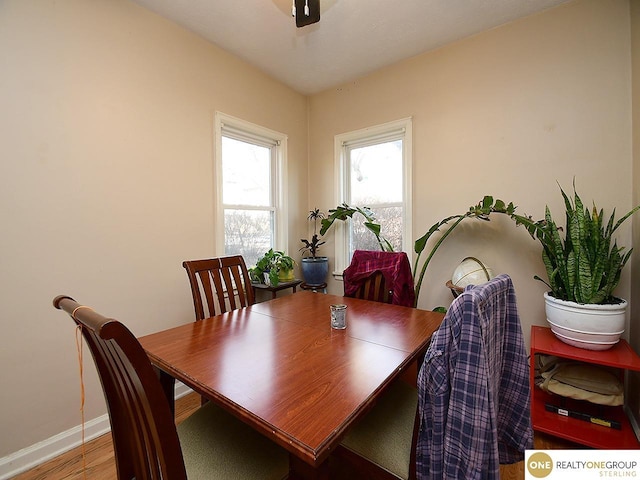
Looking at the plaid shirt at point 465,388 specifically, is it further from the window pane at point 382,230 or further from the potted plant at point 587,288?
the window pane at point 382,230

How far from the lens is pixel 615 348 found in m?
1.61

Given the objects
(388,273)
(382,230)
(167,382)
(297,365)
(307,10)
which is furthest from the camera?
(382,230)

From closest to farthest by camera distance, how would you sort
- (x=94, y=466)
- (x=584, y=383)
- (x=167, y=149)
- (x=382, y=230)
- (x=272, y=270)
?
(x=94, y=466)
(x=584, y=383)
(x=167, y=149)
(x=272, y=270)
(x=382, y=230)

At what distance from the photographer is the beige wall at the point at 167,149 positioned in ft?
5.05

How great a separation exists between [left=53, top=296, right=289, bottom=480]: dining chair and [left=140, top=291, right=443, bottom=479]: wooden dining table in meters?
0.16

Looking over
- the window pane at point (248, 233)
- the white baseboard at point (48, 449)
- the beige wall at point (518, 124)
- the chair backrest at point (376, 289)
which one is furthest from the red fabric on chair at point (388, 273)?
the white baseboard at point (48, 449)

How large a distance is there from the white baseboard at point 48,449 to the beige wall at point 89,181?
0.04m

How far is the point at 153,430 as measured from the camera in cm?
67

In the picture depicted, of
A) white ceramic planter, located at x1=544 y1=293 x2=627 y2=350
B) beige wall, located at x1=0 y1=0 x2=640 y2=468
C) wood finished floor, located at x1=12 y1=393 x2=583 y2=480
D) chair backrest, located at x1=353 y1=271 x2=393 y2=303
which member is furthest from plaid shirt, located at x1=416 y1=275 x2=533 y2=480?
beige wall, located at x1=0 y1=0 x2=640 y2=468

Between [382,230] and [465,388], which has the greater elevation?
[382,230]

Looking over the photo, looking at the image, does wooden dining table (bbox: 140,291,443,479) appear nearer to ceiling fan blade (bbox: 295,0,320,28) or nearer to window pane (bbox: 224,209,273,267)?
window pane (bbox: 224,209,273,267)

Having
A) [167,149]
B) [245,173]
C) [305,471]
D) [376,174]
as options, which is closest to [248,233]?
[245,173]

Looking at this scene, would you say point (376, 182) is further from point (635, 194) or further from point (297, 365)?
point (297, 365)

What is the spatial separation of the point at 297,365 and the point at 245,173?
2.17 m
